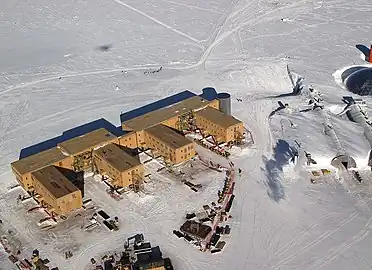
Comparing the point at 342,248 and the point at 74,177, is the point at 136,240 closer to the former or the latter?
the point at 74,177

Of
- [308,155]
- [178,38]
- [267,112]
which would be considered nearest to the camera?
[308,155]

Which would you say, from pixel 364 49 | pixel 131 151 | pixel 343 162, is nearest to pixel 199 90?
pixel 131 151

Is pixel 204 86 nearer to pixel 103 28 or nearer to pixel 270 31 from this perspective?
pixel 270 31

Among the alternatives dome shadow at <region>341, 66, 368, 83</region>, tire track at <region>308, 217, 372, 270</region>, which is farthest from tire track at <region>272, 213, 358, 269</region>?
dome shadow at <region>341, 66, 368, 83</region>

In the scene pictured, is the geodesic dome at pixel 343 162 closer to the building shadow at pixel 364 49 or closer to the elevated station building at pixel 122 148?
the elevated station building at pixel 122 148

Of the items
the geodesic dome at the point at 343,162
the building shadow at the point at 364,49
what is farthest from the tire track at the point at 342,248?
the building shadow at the point at 364,49

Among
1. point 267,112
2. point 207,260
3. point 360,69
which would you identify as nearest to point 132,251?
point 207,260
